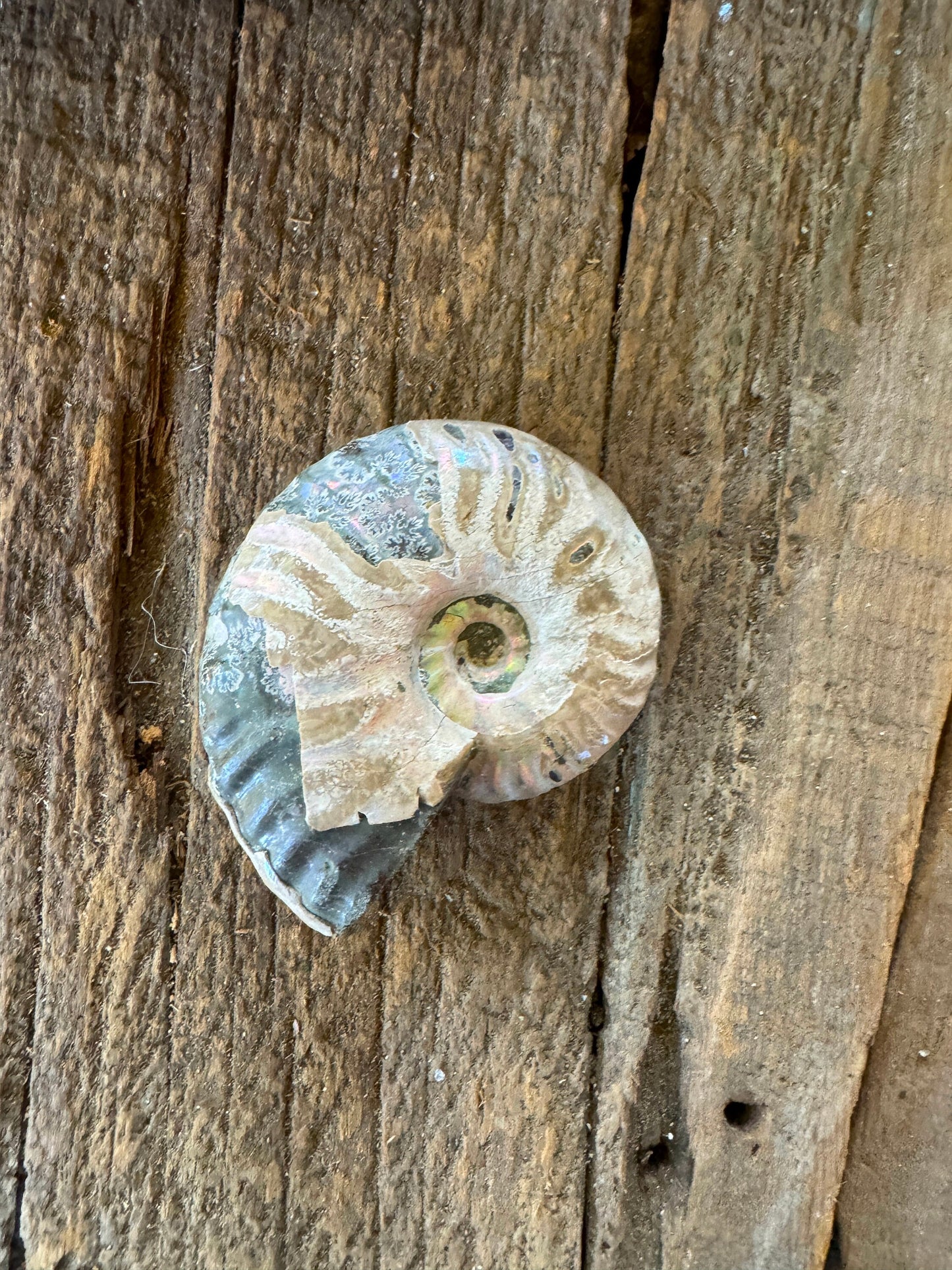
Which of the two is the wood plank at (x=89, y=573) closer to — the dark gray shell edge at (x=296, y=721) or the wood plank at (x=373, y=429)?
the wood plank at (x=373, y=429)

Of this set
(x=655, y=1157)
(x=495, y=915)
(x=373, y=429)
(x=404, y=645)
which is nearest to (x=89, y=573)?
(x=373, y=429)

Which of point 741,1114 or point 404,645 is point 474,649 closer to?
point 404,645

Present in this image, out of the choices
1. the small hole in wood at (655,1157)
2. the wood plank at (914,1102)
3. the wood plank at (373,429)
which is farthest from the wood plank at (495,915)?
the wood plank at (914,1102)

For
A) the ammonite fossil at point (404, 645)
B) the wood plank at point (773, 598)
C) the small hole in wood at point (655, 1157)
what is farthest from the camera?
the small hole in wood at point (655, 1157)

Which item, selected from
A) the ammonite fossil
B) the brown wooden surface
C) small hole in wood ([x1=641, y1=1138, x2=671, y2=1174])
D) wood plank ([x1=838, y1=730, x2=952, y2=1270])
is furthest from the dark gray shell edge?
wood plank ([x1=838, y1=730, x2=952, y2=1270])

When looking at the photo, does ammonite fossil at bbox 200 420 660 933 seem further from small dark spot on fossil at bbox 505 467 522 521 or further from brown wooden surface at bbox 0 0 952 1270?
brown wooden surface at bbox 0 0 952 1270

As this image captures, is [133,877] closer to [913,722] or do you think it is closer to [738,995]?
[738,995]
